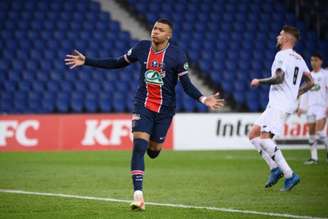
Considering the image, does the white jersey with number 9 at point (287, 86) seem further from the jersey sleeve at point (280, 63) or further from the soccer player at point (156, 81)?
the soccer player at point (156, 81)

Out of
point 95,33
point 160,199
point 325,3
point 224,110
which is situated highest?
point 325,3

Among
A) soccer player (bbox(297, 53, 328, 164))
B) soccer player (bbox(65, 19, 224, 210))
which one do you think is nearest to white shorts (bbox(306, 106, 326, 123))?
soccer player (bbox(297, 53, 328, 164))

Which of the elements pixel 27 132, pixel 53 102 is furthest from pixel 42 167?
pixel 53 102

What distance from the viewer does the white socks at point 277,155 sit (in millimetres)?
10938

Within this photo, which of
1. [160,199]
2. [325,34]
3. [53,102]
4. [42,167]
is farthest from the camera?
[325,34]

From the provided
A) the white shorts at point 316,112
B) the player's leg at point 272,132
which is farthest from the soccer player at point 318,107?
the player's leg at point 272,132

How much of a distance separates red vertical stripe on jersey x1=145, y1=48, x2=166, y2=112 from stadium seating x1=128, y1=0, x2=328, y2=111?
1590 centimetres

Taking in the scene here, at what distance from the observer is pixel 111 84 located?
968 inches

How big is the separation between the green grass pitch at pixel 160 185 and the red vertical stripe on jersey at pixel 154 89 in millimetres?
1232

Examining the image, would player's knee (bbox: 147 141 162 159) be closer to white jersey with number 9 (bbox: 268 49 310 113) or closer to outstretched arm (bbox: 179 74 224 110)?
outstretched arm (bbox: 179 74 224 110)

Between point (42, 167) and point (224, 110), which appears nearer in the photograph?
point (42, 167)

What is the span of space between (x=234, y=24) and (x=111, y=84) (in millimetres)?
5814

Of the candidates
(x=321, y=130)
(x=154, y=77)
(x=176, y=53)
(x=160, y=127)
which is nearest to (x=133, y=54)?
(x=154, y=77)

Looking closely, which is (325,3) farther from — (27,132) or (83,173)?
(83,173)
